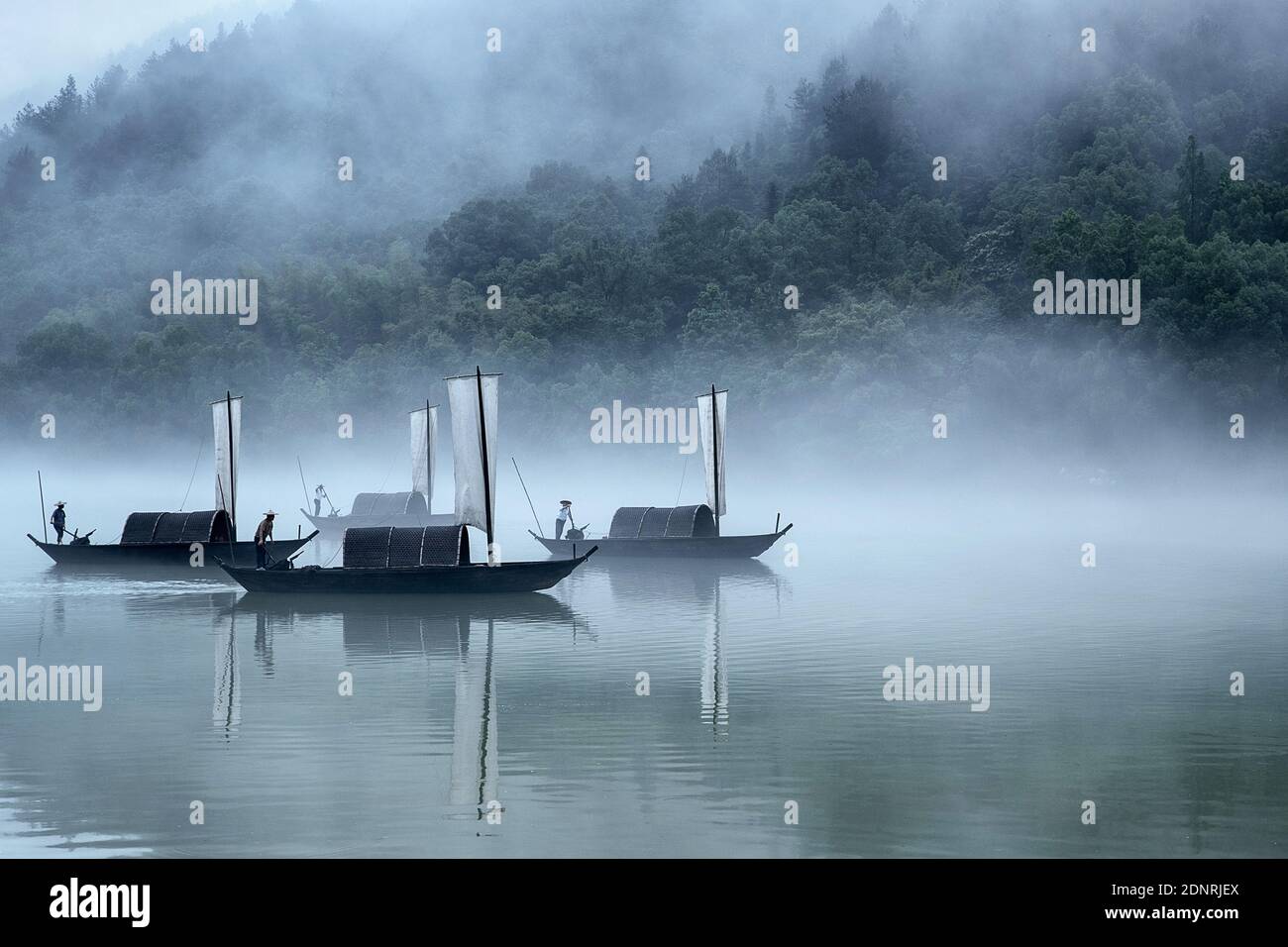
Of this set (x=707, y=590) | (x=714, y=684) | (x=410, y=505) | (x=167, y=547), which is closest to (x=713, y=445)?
(x=707, y=590)

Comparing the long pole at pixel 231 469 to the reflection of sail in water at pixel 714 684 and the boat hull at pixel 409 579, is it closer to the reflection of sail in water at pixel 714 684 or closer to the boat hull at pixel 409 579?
the boat hull at pixel 409 579

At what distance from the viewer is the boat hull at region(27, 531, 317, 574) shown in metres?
53.0

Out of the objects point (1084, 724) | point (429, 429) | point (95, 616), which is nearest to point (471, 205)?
point (429, 429)

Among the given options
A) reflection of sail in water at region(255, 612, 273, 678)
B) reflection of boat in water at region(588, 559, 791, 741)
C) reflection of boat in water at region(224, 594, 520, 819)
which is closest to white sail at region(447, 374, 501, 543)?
reflection of boat in water at region(224, 594, 520, 819)

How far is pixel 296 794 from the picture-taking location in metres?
22.0

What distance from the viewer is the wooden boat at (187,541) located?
52.2 m

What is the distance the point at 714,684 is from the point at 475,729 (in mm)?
6424

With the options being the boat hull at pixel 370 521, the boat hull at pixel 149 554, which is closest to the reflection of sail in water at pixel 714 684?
the boat hull at pixel 149 554

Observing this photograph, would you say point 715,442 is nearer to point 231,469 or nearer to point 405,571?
point 231,469

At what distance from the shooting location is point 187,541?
53.6 m

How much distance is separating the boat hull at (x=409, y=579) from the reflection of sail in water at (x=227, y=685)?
376 centimetres

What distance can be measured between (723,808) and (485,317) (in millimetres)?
129963
